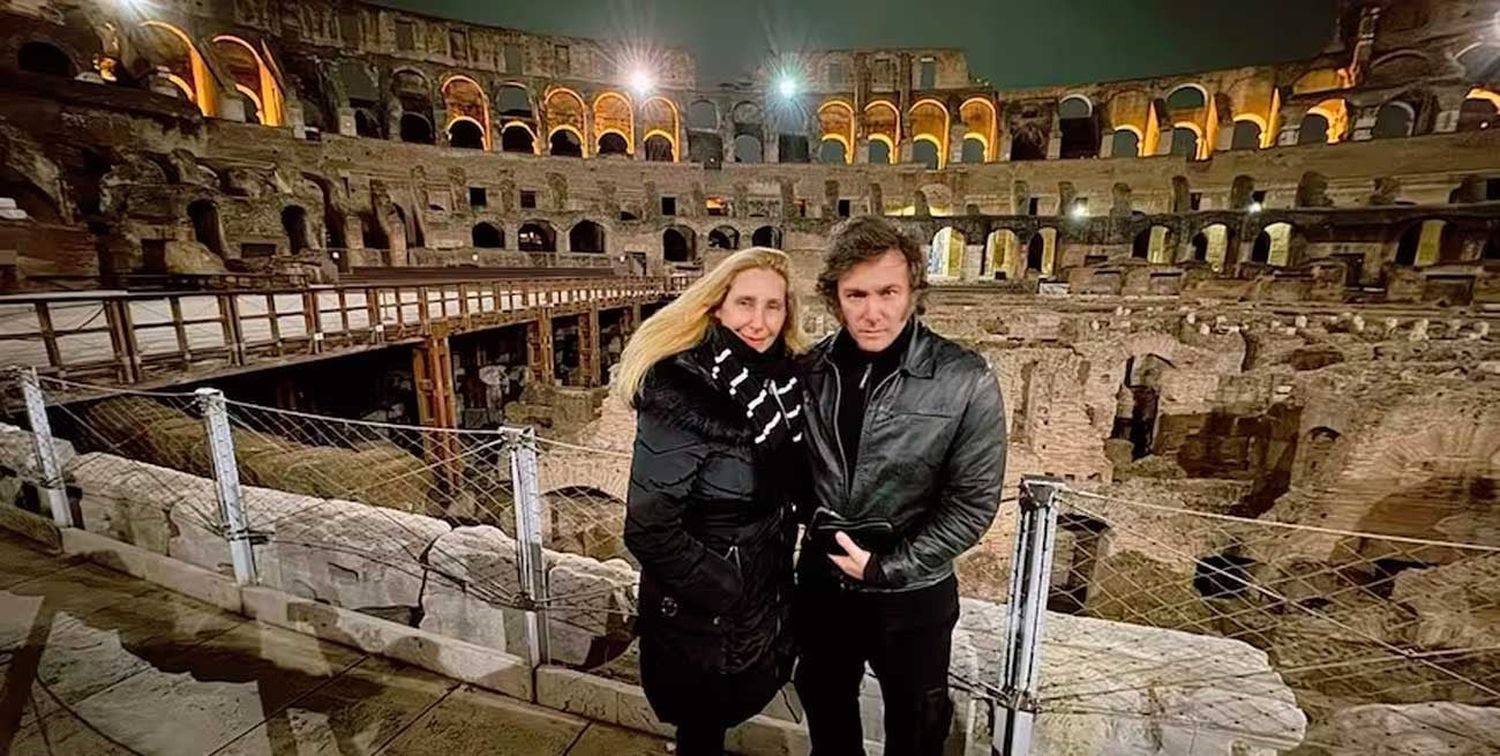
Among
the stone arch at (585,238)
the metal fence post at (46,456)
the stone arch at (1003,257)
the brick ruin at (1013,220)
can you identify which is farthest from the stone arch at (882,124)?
the metal fence post at (46,456)

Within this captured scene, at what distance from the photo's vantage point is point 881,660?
178 centimetres

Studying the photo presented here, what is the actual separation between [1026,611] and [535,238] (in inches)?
1388

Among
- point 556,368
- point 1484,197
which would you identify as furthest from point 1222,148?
point 556,368

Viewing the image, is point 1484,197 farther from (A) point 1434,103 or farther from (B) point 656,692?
(B) point 656,692

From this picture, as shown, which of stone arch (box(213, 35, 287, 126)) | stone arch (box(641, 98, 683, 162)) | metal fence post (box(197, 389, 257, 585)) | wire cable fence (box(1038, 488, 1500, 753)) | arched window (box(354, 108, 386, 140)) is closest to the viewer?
wire cable fence (box(1038, 488, 1500, 753))

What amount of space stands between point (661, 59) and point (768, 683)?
47236 millimetres

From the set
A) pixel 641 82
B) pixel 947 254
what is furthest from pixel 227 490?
pixel 641 82

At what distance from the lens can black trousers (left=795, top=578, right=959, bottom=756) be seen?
1751 mm

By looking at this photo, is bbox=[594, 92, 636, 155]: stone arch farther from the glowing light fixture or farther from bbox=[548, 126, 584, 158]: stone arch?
bbox=[548, 126, 584, 158]: stone arch

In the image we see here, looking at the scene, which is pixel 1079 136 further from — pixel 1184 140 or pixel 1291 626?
pixel 1291 626

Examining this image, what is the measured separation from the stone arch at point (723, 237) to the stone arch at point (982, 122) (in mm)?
16866

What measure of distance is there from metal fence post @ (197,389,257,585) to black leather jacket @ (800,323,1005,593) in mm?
3127

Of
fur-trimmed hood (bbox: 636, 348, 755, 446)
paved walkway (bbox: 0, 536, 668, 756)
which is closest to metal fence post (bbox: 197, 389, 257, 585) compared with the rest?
paved walkway (bbox: 0, 536, 668, 756)

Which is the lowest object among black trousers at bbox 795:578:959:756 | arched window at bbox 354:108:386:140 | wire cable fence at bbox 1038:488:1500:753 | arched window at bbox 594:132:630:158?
wire cable fence at bbox 1038:488:1500:753
